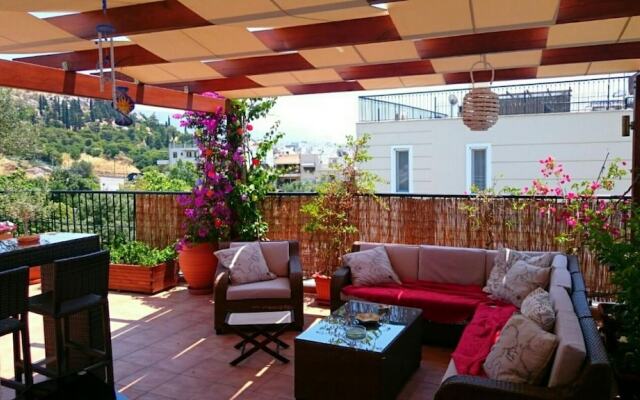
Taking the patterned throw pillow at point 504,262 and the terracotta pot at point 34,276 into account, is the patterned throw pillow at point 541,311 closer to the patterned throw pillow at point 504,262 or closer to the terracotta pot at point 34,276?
the patterned throw pillow at point 504,262

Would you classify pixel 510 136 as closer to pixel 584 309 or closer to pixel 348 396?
pixel 584 309

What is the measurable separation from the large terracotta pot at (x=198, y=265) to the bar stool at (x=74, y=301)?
2.55 meters

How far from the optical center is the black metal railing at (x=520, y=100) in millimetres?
8812

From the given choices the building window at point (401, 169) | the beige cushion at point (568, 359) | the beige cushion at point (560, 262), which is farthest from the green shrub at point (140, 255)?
the beige cushion at point (568, 359)

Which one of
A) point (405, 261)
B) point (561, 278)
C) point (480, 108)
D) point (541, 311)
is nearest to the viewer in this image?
point (541, 311)

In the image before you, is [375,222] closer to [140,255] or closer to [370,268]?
[370,268]

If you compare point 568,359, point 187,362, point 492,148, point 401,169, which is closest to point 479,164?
point 492,148

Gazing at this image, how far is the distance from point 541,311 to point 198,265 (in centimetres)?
428

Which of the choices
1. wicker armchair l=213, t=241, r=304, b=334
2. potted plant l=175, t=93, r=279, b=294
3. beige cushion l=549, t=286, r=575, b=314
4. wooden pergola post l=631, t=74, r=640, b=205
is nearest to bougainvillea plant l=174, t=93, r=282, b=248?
potted plant l=175, t=93, r=279, b=294

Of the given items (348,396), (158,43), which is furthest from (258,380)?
(158,43)

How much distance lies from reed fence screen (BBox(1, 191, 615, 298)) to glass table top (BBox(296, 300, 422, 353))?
1.90 metres

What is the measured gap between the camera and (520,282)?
431 cm

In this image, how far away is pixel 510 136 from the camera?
972cm

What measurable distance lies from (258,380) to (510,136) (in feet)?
25.2
